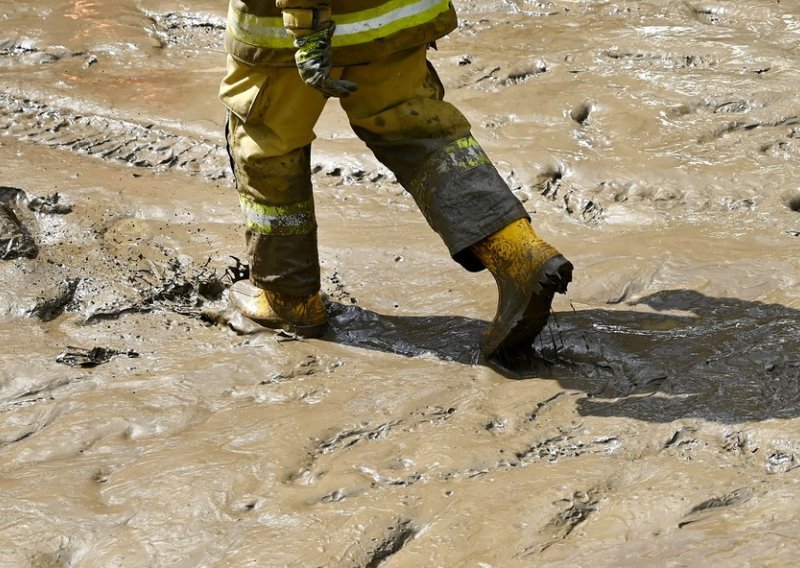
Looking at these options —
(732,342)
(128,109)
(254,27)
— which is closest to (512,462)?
(732,342)

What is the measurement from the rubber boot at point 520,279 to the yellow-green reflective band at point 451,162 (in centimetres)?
24

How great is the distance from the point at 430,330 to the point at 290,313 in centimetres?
51

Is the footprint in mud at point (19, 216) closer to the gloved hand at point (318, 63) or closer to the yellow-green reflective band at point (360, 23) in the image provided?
the yellow-green reflective band at point (360, 23)

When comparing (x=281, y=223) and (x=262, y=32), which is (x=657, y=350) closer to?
(x=281, y=223)

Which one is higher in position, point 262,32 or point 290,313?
point 262,32

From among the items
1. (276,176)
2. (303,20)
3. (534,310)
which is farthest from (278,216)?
(534,310)

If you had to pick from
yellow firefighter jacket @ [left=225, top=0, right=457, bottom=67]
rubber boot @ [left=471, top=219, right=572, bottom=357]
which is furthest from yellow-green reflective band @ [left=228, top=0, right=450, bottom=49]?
rubber boot @ [left=471, top=219, right=572, bottom=357]

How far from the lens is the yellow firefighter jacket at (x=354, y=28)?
358 centimetres

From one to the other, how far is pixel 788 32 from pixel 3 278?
13.5ft

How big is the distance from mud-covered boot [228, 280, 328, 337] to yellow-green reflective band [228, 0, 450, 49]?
3.14 feet

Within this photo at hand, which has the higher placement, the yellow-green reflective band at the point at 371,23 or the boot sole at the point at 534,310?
the yellow-green reflective band at the point at 371,23

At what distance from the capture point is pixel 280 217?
4023 millimetres

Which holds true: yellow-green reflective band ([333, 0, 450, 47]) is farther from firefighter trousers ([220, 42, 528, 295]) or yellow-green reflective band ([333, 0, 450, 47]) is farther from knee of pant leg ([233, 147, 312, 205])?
knee of pant leg ([233, 147, 312, 205])

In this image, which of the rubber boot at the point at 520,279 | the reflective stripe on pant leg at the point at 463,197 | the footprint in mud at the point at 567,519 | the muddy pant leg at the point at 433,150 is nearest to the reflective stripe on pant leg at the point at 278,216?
the muddy pant leg at the point at 433,150
